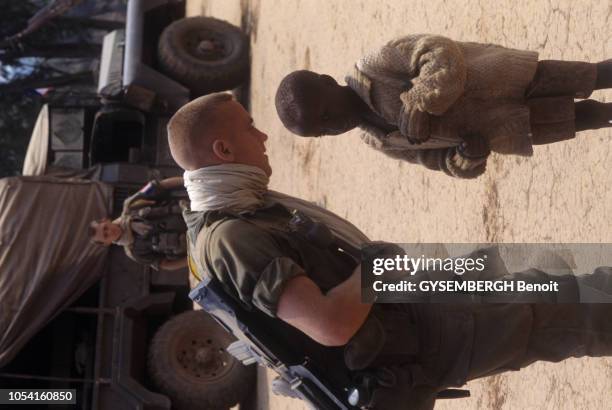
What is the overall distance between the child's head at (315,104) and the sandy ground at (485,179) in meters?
1.12

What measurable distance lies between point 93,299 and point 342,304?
5068 millimetres

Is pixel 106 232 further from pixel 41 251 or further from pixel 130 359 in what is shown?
pixel 130 359

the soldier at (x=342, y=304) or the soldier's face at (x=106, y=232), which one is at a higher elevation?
the soldier's face at (x=106, y=232)

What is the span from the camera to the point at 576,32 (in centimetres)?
309

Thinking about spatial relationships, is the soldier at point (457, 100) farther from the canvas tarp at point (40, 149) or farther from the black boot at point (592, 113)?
the canvas tarp at point (40, 149)

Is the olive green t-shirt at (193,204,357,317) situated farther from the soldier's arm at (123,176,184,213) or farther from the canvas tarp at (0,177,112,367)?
the canvas tarp at (0,177,112,367)

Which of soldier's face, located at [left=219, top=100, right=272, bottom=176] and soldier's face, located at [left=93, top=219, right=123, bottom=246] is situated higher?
soldier's face, located at [left=93, top=219, right=123, bottom=246]

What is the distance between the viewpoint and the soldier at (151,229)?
233 inches

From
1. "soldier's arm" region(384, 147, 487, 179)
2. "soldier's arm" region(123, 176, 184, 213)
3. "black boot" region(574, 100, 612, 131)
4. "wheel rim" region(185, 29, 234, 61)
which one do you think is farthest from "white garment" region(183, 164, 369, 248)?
"wheel rim" region(185, 29, 234, 61)

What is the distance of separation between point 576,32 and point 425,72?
119 centimetres

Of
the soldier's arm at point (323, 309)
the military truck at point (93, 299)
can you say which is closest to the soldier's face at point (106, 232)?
the military truck at point (93, 299)

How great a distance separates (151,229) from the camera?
5938 mm

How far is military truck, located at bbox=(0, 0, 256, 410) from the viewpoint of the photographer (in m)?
6.07

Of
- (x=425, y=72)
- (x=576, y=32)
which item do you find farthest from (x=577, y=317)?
(x=576, y=32)
